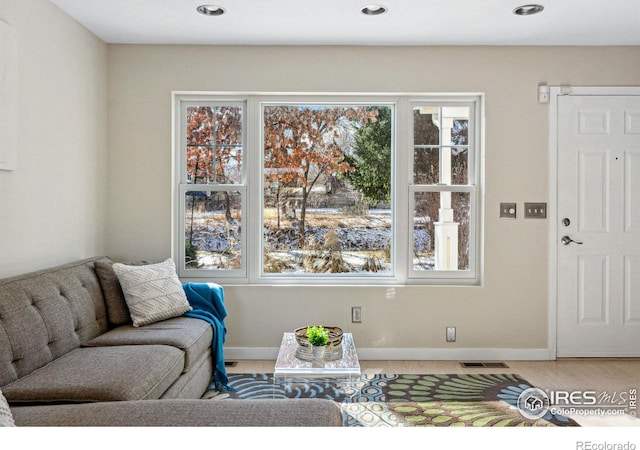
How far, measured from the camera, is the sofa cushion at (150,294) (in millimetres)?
2789

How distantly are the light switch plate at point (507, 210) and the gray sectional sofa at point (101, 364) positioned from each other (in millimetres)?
2399

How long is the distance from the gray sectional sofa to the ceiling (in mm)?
1681

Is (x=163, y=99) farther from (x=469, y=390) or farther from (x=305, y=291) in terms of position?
(x=469, y=390)

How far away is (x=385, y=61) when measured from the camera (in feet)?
11.8

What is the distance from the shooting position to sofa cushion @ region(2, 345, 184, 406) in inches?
71.1

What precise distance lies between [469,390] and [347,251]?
1.42 m

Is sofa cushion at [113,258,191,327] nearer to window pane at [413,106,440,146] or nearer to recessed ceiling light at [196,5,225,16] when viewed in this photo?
recessed ceiling light at [196,5,225,16]

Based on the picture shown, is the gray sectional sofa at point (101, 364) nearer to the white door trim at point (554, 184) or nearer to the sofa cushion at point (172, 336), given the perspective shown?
the sofa cushion at point (172, 336)

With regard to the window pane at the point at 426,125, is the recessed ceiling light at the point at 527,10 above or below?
above

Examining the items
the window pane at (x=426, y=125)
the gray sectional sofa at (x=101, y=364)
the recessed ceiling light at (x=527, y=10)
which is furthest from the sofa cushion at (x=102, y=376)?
the recessed ceiling light at (x=527, y=10)

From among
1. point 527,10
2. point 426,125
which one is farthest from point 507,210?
point 527,10

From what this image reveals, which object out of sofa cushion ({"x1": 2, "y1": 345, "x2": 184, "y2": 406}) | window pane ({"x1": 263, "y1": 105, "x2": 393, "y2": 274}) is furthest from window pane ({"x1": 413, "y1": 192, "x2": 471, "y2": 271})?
sofa cushion ({"x1": 2, "y1": 345, "x2": 184, "y2": 406})

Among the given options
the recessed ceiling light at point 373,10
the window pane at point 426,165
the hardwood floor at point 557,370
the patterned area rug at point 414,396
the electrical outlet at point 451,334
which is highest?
the recessed ceiling light at point 373,10
